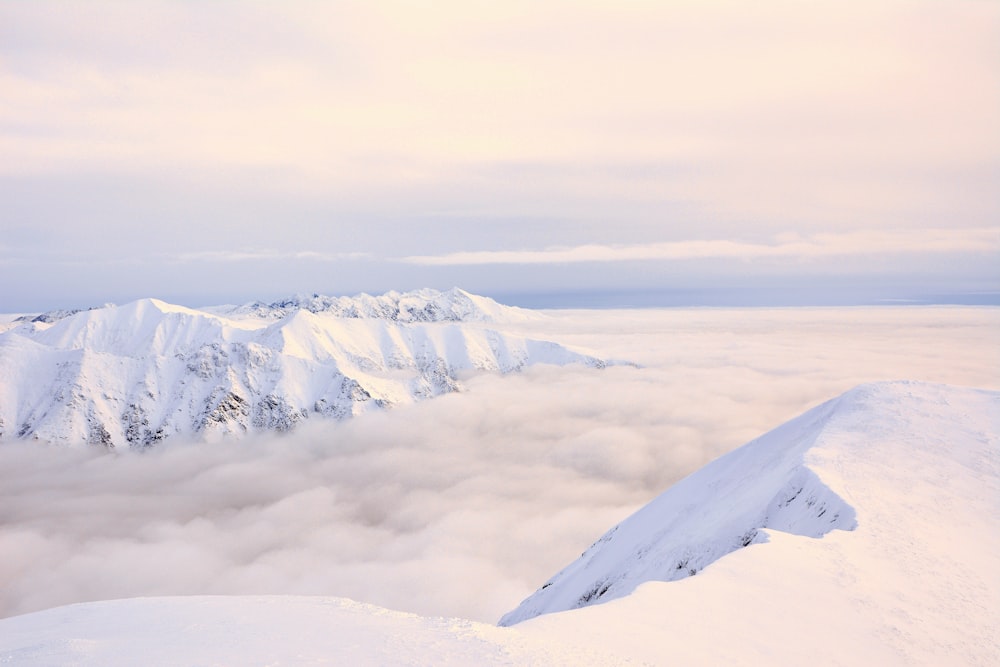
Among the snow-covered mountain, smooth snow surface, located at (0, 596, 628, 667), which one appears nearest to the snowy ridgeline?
smooth snow surface, located at (0, 596, 628, 667)

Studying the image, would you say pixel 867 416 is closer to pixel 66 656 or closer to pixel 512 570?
pixel 66 656

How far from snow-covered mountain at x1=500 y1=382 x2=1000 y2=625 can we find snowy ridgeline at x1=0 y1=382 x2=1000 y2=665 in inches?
9.5

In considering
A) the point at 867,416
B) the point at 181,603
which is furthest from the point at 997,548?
the point at 181,603

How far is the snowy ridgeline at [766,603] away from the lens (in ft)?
61.1

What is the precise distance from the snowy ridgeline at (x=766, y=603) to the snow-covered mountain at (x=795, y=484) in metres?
0.24

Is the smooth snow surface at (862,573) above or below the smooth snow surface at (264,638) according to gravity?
below

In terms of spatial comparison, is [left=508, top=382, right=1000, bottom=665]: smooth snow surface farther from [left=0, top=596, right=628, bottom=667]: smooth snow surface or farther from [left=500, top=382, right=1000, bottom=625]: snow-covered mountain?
[left=0, top=596, right=628, bottom=667]: smooth snow surface

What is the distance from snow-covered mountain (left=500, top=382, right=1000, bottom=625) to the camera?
45.2 meters

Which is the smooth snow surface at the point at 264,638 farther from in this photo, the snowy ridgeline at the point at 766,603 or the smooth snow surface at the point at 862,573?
the smooth snow surface at the point at 862,573

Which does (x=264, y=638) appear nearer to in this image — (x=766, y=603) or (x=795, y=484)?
(x=766, y=603)

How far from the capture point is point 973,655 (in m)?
24.9

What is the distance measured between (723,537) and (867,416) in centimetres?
2680

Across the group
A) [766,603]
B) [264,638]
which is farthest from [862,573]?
[264,638]

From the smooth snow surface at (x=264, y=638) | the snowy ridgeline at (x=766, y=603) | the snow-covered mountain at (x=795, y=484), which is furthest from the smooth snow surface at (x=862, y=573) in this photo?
the smooth snow surface at (x=264, y=638)
